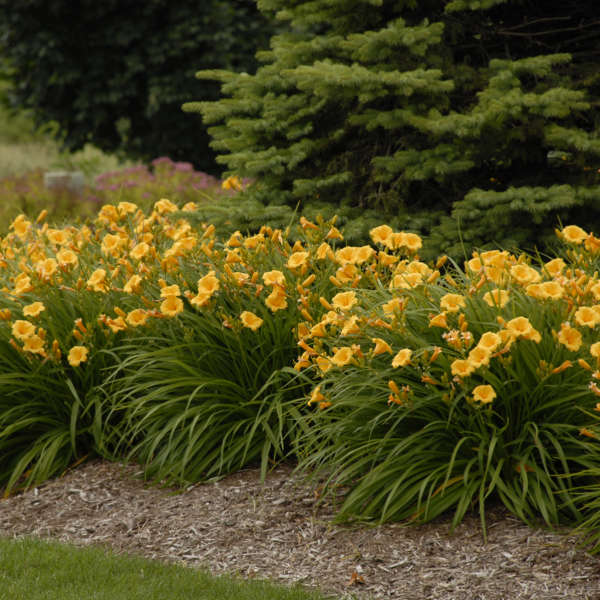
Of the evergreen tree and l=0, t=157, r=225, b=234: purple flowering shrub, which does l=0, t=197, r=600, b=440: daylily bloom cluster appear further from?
l=0, t=157, r=225, b=234: purple flowering shrub

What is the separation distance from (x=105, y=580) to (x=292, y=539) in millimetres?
750

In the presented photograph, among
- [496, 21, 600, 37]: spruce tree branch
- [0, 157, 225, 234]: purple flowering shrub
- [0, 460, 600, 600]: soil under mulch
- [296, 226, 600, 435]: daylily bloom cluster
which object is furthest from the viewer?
[0, 157, 225, 234]: purple flowering shrub

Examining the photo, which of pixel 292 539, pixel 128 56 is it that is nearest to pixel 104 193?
pixel 128 56

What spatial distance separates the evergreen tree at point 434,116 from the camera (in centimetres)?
502

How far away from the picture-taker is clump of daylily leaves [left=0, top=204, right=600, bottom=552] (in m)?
3.35

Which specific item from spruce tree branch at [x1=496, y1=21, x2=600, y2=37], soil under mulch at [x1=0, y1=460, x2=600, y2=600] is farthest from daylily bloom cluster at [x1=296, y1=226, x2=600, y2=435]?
spruce tree branch at [x1=496, y1=21, x2=600, y2=37]

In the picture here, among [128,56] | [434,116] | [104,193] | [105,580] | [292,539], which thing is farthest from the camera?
[128,56]

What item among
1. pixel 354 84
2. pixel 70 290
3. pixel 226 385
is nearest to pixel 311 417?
pixel 226 385

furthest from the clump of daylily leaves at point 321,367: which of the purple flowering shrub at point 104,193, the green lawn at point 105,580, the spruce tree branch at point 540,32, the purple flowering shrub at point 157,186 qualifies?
the purple flowering shrub at point 157,186

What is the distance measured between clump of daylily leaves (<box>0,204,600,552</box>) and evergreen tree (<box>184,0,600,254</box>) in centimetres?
92

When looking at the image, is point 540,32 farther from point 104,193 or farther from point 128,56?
point 128,56

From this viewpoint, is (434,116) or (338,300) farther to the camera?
(434,116)

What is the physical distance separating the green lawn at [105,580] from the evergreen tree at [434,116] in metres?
2.64

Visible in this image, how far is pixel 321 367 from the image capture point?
368 cm
